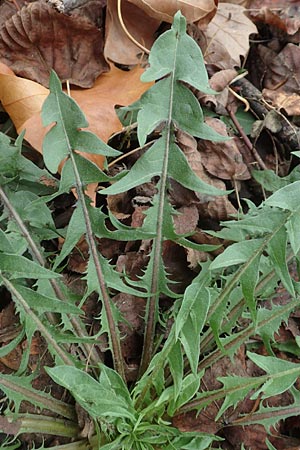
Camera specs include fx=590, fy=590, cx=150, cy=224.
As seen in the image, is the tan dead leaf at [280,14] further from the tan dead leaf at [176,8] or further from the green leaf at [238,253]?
the green leaf at [238,253]

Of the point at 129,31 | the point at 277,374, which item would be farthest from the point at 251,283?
the point at 129,31

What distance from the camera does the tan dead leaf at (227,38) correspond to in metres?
1.56

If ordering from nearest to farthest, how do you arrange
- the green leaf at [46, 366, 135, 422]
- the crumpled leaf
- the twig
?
1. the green leaf at [46, 366, 135, 422]
2. the crumpled leaf
3. the twig

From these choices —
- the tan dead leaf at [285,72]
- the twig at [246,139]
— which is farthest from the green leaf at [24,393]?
the tan dead leaf at [285,72]

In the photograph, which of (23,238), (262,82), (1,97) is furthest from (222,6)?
(23,238)

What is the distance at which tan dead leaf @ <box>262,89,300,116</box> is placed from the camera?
1.54 m

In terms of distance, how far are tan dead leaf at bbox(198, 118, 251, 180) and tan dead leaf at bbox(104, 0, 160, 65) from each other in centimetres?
26

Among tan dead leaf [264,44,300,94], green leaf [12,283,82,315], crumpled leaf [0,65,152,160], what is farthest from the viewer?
tan dead leaf [264,44,300,94]

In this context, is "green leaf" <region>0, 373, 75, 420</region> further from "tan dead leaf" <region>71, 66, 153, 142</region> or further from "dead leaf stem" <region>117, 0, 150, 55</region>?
"dead leaf stem" <region>117, 0, 150, 55</region>

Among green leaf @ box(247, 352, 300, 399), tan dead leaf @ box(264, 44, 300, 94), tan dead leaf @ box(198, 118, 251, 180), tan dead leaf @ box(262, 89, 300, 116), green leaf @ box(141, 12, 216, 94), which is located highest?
green leaf @ box(141, 12, 216, 94)

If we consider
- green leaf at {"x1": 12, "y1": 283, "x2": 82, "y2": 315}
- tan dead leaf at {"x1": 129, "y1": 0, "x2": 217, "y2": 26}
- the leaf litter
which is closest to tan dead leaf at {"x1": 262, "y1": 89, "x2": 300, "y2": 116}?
the leaf litter

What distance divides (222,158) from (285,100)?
0.27 metres

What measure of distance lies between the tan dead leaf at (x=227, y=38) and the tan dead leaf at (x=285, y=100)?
12 cm

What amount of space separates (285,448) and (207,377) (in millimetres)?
220
